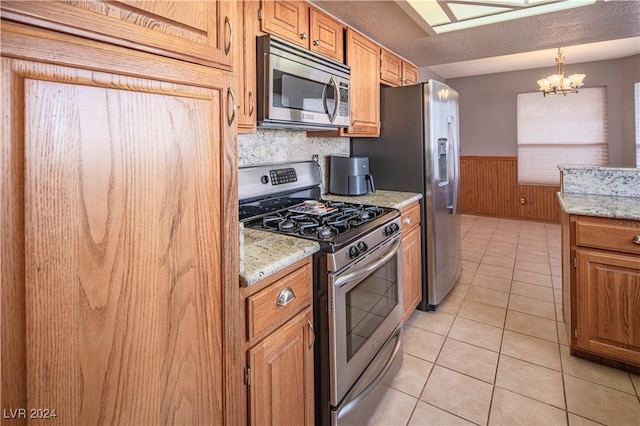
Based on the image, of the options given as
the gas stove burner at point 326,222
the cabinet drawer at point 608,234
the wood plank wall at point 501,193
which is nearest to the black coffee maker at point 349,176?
the gas stove burner at point 326,222

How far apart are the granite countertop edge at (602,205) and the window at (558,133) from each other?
13.3ft

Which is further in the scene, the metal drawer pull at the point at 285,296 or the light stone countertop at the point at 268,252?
the metal drawer pull at the point at 285,296

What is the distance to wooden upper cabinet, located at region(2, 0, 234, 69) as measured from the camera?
0.62 meters

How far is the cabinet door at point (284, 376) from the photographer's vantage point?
1135mm

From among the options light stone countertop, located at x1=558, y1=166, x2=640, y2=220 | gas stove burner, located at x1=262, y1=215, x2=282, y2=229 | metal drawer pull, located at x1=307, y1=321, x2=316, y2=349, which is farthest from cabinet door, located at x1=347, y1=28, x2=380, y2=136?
metal drawer pull, located at x1=307, y1=321, x2=316, y2=349

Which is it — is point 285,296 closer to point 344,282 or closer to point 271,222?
point 344,282

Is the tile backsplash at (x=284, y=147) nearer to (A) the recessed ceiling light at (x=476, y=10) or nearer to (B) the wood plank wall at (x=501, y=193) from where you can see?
(A) the recessed ceiling light at (x=476, y=10)

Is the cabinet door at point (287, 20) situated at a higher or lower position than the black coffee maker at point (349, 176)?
higher

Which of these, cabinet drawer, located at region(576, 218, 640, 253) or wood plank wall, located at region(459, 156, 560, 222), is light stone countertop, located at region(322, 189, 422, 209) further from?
wood plank wall, located at region(459, 156, 560, 222)

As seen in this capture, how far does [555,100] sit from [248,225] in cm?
612

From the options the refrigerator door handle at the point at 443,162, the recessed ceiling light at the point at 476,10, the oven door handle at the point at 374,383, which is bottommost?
the oven door handle at the point at 374,383

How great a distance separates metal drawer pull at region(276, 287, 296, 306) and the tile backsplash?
39.7 inches

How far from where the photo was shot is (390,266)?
1.95 m

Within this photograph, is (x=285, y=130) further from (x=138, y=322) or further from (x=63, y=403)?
(x=63, y=403)
